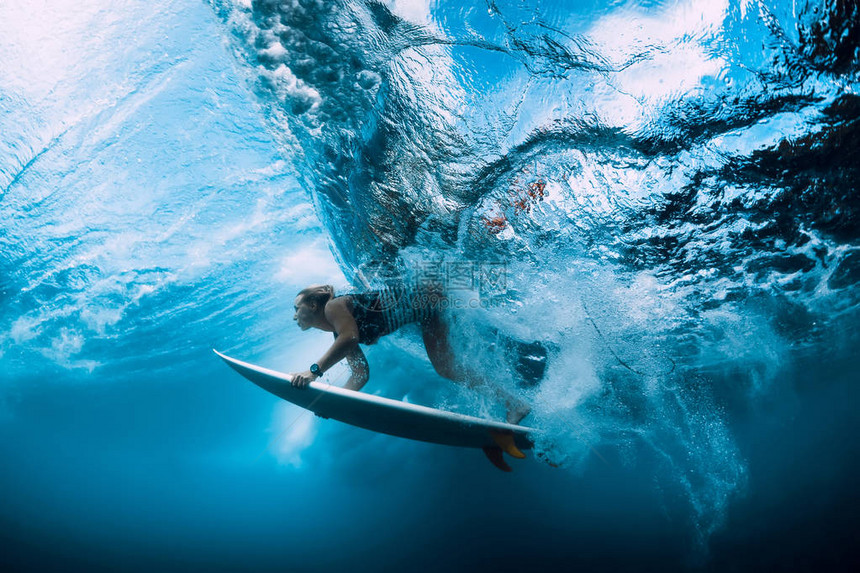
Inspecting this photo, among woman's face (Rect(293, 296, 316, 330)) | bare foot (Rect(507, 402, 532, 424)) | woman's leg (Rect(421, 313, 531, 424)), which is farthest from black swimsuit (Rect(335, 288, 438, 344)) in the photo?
bare foot (Rect(507, 402, 532, 424))

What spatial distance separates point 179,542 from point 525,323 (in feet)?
275

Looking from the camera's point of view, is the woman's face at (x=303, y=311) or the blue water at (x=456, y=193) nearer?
the blue water at (x=456, y=193)

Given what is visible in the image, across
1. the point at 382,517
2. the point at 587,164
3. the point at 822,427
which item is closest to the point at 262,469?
the point at 382,517

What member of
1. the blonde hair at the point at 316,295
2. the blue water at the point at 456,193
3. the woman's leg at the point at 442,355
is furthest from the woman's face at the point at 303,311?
the woman's leg at the point at 442,355

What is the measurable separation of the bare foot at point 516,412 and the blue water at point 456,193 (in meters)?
→ 1.32

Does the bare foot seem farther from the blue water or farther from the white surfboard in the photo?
the blue water

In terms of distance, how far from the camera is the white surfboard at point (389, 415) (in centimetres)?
453

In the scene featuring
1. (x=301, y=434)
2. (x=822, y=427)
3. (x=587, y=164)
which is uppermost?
(x=822, y=427)

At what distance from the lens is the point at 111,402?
2619 cm

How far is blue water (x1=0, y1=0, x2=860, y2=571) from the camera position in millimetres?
3904

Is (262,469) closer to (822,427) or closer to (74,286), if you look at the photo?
(74,286)

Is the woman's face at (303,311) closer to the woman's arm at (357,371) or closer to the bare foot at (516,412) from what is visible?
the woman's arm at (357,371)

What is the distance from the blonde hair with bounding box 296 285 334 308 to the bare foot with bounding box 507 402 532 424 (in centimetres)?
346

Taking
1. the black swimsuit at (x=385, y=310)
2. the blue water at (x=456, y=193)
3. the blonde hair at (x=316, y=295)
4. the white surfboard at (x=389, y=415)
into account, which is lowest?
the white surfboard at (x=389, y=415)
